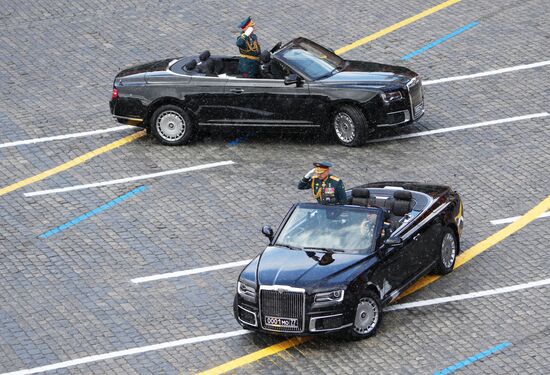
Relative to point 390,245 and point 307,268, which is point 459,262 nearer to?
point 390,245

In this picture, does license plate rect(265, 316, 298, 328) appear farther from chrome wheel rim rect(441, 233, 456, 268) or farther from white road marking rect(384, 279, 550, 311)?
chrome wheel rim rect(441, 233, 456, 268)

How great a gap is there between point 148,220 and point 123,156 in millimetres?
2701

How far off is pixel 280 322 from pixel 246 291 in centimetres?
61

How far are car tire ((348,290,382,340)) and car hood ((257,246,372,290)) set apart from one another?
37 cm

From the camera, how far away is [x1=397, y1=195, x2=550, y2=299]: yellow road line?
61.0ft

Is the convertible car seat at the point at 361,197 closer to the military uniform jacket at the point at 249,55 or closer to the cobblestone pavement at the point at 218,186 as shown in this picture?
the cobblestone pavement at the point at 218,186

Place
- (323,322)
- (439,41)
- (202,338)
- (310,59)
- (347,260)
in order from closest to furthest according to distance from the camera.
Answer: (323,322)
(347,260)
(202,338)
(310,59)
(439,41)

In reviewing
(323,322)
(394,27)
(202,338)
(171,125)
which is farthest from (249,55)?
(323,322)

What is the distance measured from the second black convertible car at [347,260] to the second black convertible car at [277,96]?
151 inches

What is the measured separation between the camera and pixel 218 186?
21750mm

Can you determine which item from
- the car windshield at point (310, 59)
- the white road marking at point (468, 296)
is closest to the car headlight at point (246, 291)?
the white road marking at point (468, 296)

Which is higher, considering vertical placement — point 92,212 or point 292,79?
point 292,79

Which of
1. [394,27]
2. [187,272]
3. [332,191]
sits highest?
[394,27]

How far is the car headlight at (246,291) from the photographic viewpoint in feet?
55.3
